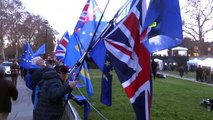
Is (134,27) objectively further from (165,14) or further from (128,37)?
(165,14)

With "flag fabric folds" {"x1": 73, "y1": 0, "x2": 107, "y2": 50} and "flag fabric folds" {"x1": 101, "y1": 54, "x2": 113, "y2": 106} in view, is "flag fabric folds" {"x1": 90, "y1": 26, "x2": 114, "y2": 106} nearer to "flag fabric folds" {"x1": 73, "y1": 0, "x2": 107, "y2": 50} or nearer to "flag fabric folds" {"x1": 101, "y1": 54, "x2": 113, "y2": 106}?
"flag fabric folds" {"x1": 101, "y1": 54, "x2": 113, "y2": 106}

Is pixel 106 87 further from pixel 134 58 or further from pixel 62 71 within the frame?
pixel 134 58

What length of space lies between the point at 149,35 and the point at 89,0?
669 centimetres

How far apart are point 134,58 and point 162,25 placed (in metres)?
0.61

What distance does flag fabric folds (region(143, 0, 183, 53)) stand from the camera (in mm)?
5219

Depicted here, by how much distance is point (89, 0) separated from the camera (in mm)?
12078

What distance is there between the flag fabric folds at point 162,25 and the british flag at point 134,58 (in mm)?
131

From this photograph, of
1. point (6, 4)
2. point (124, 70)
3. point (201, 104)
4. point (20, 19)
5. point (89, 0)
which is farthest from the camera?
point (20, 19)

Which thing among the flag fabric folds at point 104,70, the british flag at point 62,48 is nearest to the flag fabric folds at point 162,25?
the flag fabric folds at point 104,70

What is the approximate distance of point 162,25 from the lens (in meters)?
5.44

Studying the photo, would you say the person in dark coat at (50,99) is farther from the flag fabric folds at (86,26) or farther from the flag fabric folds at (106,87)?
the flag fabric folds at (86,26)

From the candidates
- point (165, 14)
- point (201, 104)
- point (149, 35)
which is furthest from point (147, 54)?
point (201, 104)

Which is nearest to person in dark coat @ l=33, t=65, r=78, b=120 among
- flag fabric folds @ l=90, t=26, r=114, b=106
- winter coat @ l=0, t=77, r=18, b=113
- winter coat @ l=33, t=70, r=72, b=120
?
winter coat @ l=33, t=70, r=72, b=120

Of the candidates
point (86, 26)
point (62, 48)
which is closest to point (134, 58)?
point (86, 26)
